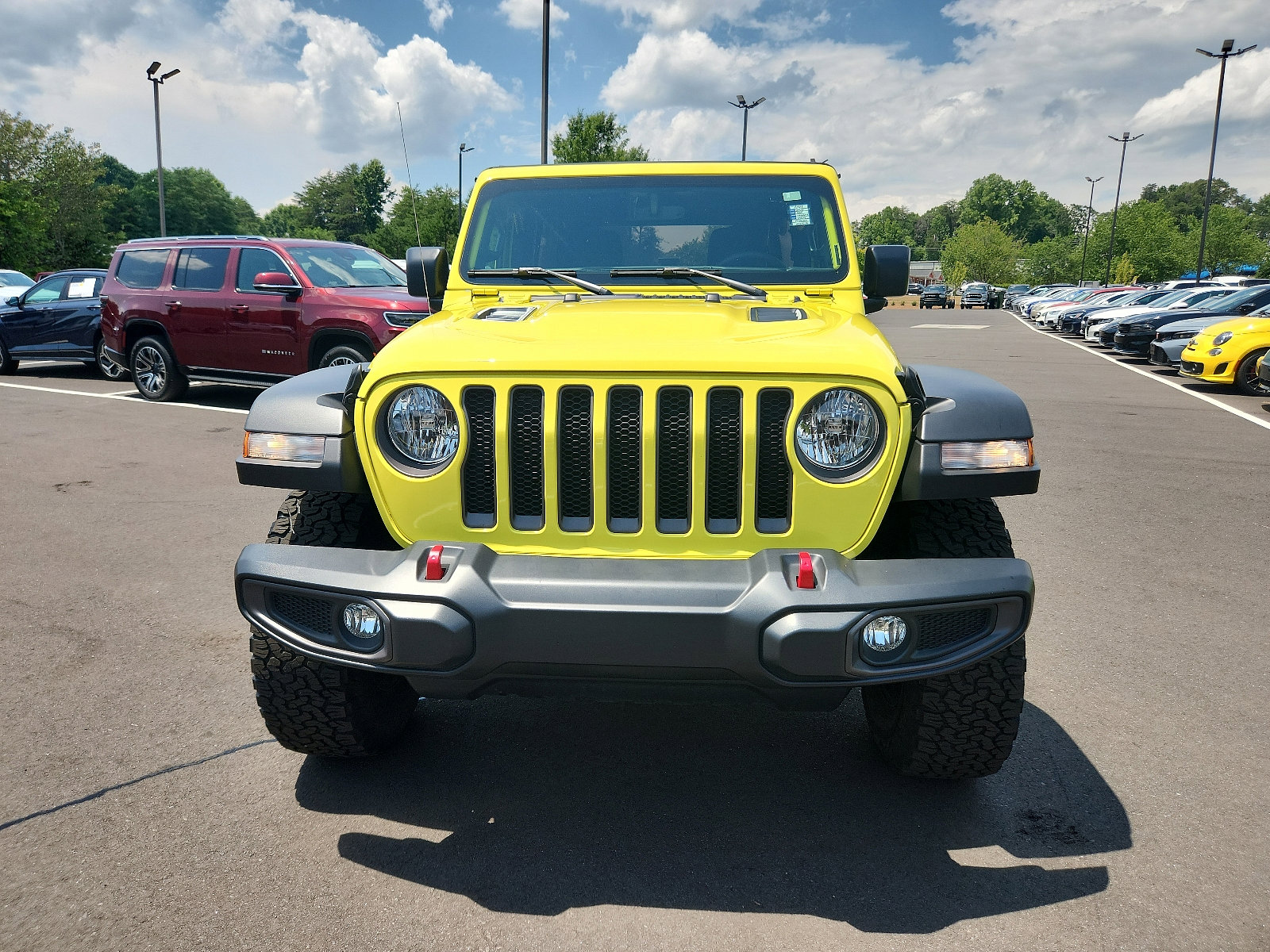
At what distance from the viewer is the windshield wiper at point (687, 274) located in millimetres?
3717

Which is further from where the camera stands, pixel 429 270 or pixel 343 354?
pixel 343 354

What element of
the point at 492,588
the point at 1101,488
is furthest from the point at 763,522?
the point at 1101,488

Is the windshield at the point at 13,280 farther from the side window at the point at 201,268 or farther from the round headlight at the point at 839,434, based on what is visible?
the round headlight at the point at 839,434

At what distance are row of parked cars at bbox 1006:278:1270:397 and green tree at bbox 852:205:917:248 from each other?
119467 mm

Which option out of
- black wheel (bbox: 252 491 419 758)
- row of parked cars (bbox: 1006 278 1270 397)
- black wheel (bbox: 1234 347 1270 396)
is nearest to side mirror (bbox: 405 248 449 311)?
black wheel (bbox: 252 491 419 758)

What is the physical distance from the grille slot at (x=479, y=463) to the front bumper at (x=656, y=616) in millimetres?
194

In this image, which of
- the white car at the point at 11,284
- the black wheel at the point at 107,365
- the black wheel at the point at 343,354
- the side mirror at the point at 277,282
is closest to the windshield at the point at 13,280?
the white car at the point at 11,284

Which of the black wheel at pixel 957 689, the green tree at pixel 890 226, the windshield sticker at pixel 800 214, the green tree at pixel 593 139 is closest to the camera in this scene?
the black wheel at pixel 957 689

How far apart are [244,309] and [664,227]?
807cm

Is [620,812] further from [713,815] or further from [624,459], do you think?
[624,459]

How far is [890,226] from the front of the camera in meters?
156

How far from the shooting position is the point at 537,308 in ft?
10.7

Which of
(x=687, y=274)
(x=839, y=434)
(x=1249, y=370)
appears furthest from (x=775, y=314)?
(x=1249, y=370)

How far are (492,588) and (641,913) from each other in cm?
90
